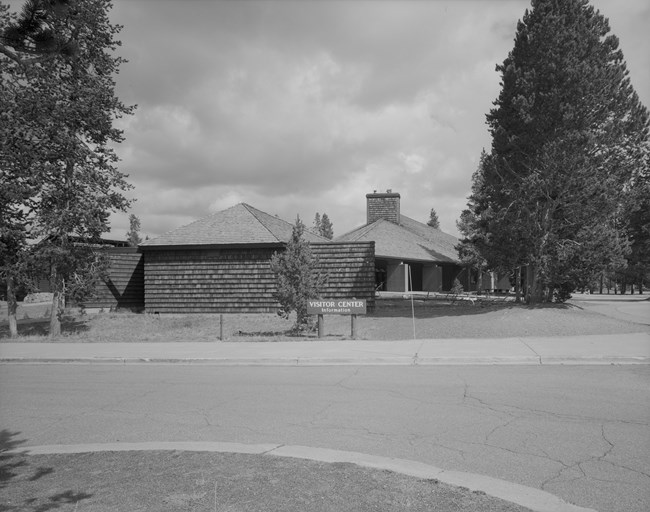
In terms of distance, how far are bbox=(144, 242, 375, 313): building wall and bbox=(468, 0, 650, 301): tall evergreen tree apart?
661 cm

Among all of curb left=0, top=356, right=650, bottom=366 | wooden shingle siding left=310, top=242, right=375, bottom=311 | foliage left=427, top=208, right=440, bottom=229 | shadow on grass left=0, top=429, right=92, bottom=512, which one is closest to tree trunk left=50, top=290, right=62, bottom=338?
curb left=0, top=356, right=650, bottom=366

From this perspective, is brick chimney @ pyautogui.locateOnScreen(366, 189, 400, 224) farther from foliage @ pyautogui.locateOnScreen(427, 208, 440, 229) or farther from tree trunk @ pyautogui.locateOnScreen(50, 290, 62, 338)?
foliage @ pyautogui.locateOnScreen(427, 208, 440, 229)

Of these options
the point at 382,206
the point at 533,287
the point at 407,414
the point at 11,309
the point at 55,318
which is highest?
the point at 382,206

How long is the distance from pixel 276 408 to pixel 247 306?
18326mm

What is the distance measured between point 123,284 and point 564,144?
75.6ft

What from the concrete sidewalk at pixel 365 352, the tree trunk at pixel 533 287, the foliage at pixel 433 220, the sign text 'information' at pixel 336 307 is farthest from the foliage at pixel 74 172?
the foliage at pixel 433 220

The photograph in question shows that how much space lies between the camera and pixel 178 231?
2844 centimetres

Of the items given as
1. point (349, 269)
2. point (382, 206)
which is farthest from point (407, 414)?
point (382, 206)

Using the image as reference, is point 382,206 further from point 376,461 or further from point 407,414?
point 376,461

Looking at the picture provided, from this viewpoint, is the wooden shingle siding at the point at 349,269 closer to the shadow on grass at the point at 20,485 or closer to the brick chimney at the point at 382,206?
the shadow on grass at the point at 20,485

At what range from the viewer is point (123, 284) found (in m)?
29.0

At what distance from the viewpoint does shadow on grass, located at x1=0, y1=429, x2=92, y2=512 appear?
4164 millimetres

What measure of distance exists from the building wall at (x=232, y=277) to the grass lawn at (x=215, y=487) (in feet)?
63.7

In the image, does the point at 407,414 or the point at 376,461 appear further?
the point at 407,414
